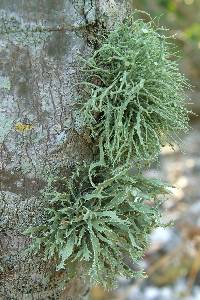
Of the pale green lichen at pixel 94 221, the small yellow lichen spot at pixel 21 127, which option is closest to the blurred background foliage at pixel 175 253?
the pale green lichen at pixel 94 221

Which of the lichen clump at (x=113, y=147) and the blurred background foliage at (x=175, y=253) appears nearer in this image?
the lichen clump at (x=113, y=147)

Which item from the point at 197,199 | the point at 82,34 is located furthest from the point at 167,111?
the point at 197,199

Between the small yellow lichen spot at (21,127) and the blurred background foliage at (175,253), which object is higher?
the blurred background foliage at (175,253)

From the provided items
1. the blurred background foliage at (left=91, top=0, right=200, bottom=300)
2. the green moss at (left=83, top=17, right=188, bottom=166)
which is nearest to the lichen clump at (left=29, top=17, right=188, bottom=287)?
the green moss at (left=83, top=17, right=188, bottom=166)

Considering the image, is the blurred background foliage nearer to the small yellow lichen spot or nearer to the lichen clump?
the lichen clump

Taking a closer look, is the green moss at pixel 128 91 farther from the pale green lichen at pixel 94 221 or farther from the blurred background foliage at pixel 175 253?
the blurred background foliage at pixel 175 253
